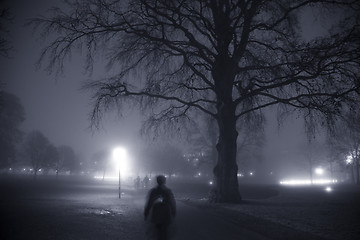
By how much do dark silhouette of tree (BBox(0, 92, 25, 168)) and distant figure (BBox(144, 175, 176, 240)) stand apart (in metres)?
40.0

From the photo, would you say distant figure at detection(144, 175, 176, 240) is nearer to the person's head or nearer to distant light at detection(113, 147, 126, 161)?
the person's head

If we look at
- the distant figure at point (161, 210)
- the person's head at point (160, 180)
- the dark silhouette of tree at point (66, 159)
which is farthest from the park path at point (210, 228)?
the dark silhouette of tree at point (66, 159)

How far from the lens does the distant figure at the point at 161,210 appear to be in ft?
17.9

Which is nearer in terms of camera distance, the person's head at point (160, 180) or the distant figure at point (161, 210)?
the distant figure at point (161, 210)

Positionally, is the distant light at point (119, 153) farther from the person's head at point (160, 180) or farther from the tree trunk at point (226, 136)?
the person's head at point (160, 180)

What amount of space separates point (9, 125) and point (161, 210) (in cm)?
4197

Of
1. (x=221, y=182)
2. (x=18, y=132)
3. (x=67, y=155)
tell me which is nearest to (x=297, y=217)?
(x=221, y=182)

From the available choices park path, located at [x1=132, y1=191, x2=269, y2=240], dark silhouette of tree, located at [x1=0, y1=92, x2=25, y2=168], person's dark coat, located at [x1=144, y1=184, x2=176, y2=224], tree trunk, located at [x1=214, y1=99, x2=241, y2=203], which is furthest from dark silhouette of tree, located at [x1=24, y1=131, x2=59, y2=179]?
person's dark coat, located at [x1=144, y1=184, x2=176, y2=224]

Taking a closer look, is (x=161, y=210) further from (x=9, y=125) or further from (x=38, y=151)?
(x=38, y=151)

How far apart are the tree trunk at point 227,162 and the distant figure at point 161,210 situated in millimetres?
10210

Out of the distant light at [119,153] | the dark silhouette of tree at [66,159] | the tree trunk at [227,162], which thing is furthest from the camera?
the dark silhouette of tree at [66,159]

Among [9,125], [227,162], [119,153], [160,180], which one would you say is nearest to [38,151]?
[9,125]

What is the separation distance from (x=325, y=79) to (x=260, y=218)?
7216 mm


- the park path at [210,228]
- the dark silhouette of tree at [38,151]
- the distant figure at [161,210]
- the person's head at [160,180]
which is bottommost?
the park path at [210,228]
